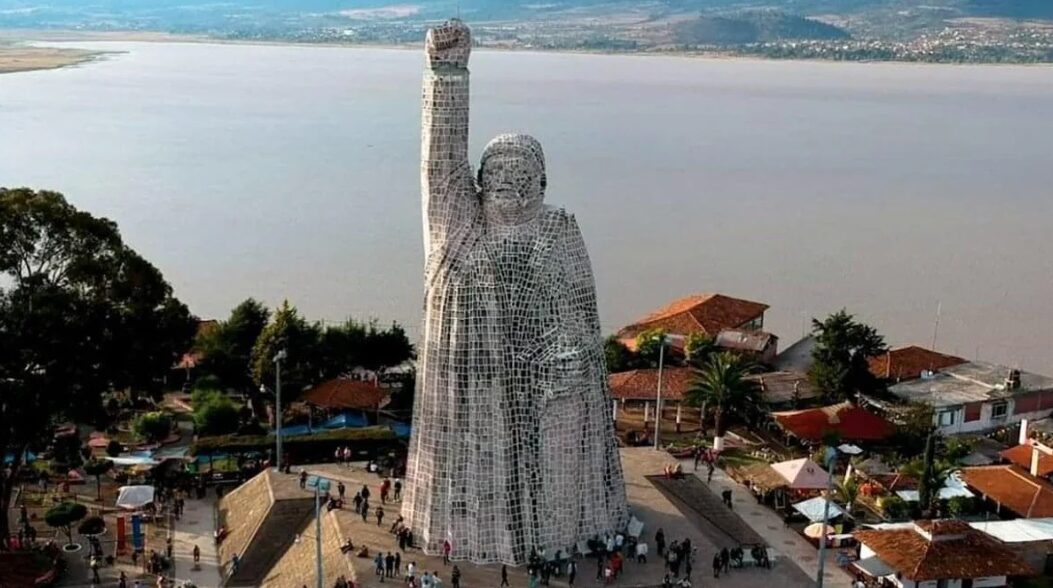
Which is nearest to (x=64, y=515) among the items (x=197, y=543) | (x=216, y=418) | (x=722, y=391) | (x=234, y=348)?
(x=197, y=543)

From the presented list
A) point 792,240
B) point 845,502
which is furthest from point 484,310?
point 792,240

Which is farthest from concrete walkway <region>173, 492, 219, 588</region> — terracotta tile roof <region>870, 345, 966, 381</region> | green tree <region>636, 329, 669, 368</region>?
terracotta tile roof <region>870, 345, 966, 381</region>

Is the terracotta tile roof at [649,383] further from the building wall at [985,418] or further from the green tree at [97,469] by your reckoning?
the green tree at [97,469]

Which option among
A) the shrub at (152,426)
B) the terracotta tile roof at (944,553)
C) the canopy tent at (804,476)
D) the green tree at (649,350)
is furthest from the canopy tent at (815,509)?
the shrub at (152,426)

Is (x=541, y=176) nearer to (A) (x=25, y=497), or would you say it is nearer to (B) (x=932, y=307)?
(A) (x=25, y=497)

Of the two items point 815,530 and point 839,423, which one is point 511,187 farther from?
point 839,423
